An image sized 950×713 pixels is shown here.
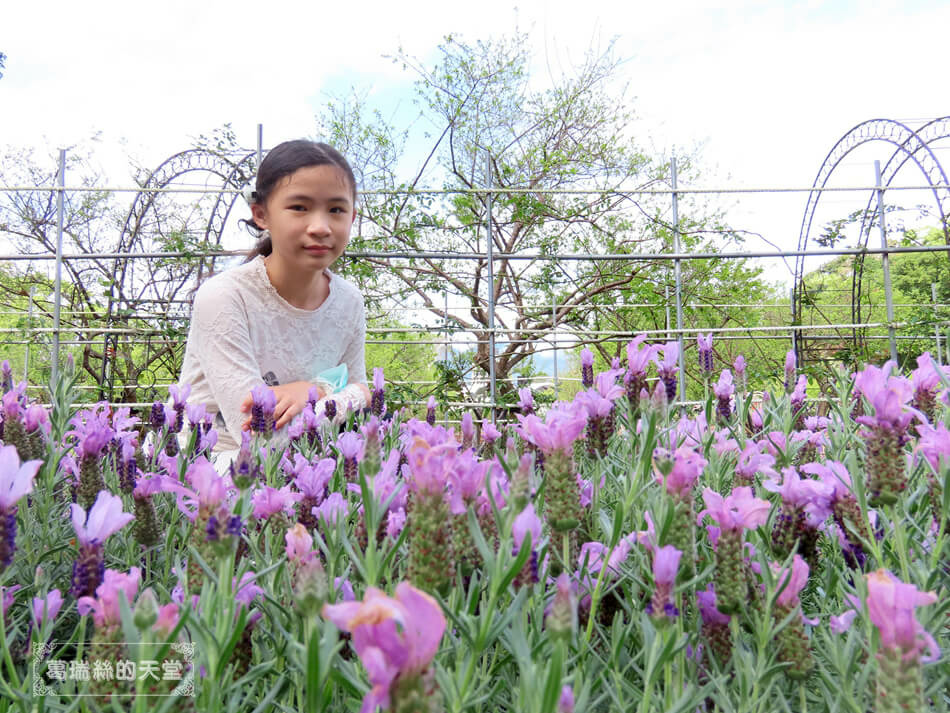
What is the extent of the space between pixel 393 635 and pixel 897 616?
36 centimetres

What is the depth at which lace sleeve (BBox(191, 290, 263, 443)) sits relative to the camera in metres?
1.99

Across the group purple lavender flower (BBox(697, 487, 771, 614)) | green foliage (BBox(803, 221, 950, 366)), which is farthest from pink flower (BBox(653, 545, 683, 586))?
green foliage (BBox(803, 221, 950, 366))

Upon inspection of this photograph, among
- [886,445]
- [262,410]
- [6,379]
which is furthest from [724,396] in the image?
[6,379]

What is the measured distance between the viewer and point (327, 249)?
2082 millimetres

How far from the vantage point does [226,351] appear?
6.70 feet

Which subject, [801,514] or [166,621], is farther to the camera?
[801,514]

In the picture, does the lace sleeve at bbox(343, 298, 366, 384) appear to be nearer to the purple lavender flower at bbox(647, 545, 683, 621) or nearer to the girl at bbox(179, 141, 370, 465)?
the girl at bbox(179, 141, 370, 465)

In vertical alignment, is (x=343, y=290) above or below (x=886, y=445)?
above

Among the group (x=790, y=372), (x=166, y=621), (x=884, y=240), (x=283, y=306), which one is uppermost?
(x=884, y=240)

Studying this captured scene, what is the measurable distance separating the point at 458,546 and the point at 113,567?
61 centimetres

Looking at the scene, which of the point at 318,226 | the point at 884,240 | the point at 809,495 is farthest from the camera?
the point at 884,240

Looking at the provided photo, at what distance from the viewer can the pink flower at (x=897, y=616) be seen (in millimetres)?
479

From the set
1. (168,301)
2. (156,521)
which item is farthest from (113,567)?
(168,301)

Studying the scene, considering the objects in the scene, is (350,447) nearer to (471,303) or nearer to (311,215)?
(311,215)
